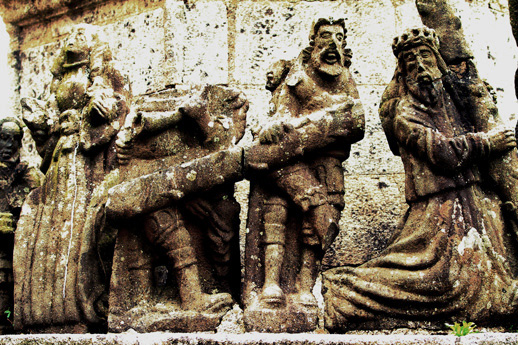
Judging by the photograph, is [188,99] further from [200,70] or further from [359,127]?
[200,70]

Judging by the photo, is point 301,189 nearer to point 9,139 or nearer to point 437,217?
point 437,217

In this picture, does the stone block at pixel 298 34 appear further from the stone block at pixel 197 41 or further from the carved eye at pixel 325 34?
the carved eye at pixel 325 34

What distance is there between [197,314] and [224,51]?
10.0ft

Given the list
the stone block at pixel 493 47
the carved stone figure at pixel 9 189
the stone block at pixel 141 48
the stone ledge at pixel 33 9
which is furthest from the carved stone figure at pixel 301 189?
the stone ledge at pixel 33 9

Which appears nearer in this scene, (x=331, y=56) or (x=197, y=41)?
(x=331, y=56)

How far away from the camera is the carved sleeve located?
16.1 ft

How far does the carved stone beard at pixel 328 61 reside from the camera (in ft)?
17.1

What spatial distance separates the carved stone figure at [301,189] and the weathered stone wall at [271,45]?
1.41 m

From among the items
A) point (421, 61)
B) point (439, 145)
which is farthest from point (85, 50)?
point (439, 145)

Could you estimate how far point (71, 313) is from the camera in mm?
5215

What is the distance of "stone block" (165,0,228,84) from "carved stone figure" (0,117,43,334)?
1.55 meters

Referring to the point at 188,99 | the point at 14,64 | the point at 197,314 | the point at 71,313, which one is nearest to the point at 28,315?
the point at 71,313

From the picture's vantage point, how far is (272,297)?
464 centimetres

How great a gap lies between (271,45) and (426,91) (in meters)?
2.20
